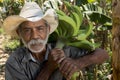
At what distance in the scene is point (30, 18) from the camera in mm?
2428

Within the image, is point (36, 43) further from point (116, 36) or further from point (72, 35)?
point (116, 36)

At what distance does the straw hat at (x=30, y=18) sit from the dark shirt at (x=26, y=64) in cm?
19

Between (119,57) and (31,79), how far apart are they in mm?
745

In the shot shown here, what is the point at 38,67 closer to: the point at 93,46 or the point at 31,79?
the point at 31,79

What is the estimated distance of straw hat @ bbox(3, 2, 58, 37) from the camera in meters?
2.42

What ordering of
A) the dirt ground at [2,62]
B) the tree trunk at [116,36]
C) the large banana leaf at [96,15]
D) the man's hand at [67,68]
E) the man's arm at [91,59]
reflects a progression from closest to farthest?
the tree trunk at [116,36]
the man's hand at [67,68]
the man's arm at [91,59]
the large banana leaf at [96,15]
the dirt ground at [2,62]

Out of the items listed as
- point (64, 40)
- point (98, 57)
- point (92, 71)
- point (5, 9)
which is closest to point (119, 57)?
point (98, 57)

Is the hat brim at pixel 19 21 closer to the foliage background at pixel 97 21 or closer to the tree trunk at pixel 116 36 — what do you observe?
the tree trunk at pixel 116 36

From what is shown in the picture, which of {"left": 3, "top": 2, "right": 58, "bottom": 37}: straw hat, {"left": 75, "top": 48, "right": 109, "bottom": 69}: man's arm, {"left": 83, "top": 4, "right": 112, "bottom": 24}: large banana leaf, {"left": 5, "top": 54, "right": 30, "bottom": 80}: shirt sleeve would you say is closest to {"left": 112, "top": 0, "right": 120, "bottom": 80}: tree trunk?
{"left": 75, "top": 48, "right": 109, "bottom": 69}: man's arm

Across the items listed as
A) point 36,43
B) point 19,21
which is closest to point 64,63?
point 36,43

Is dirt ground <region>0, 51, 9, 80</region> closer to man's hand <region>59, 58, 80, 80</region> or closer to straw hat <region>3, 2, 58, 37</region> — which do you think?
straw hat <region>3, 2, 58, 37</region>

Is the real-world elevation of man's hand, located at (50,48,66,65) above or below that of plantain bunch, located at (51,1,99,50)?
below

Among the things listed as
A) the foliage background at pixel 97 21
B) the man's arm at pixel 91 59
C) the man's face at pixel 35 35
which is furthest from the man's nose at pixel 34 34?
the foliage background at pixel 97 21

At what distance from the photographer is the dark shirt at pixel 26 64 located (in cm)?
249
